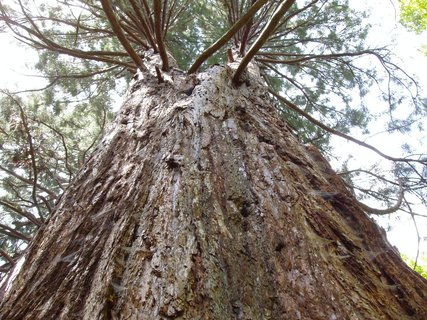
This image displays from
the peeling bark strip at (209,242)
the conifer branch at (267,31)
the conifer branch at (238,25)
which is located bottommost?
the peeling bark strip at (209,242)

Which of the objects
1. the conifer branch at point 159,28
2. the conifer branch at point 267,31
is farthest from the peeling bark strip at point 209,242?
the conifer branch at point 159,28

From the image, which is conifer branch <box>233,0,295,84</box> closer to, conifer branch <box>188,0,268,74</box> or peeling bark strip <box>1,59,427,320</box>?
conifer branch <box>188,0,268,74</box>

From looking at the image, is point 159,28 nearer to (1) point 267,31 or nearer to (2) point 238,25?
(2) point 238,25

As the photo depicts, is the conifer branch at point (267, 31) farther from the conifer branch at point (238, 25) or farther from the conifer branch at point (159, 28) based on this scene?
the conifer branch at point (159, 28)

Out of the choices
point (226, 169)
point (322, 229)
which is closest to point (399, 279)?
point (322, 229)

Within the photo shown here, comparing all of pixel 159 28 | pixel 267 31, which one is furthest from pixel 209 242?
pixel 159 28

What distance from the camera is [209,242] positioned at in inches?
39.3

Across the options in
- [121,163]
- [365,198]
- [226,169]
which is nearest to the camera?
[226,169]

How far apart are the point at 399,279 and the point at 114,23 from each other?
1.72m

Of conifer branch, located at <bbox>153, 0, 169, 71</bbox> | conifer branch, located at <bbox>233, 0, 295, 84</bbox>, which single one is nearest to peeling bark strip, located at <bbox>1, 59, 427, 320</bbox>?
conifer branch, located at <bbox>233, 0, 295, 84</bbox>

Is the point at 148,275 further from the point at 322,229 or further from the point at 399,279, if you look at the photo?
the point at 399,279

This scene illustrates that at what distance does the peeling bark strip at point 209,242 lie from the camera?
88 cm

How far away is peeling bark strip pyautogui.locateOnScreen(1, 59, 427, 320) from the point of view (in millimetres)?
879

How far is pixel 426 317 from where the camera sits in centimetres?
97
